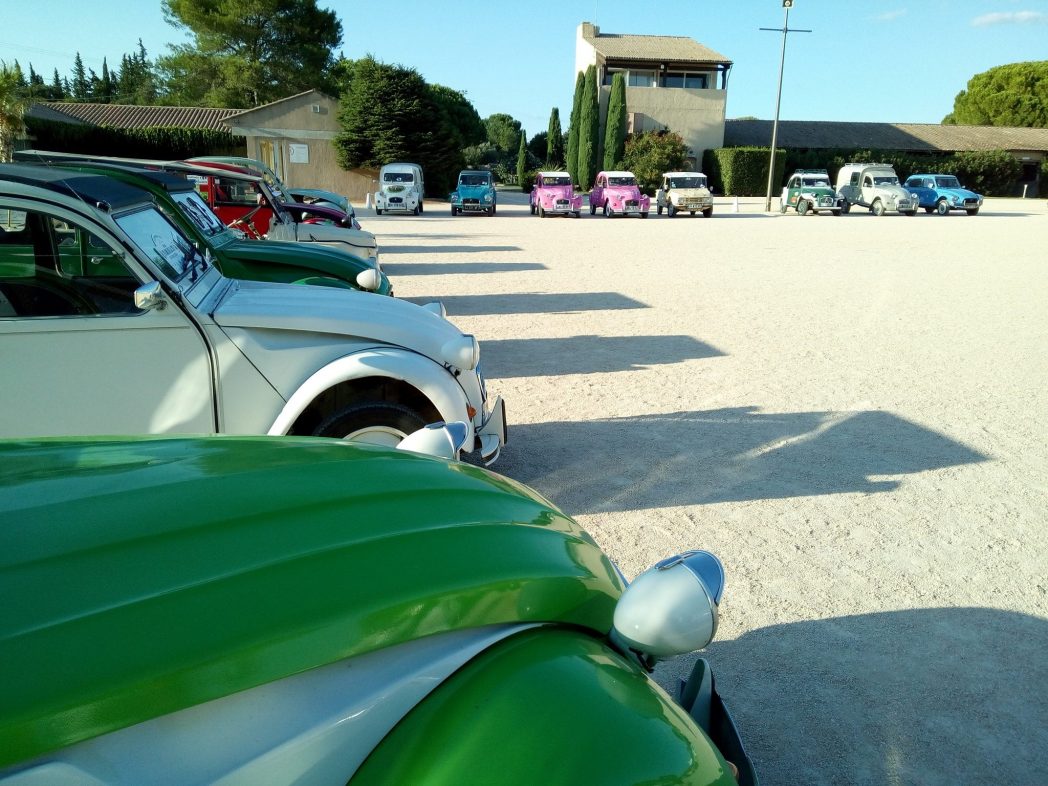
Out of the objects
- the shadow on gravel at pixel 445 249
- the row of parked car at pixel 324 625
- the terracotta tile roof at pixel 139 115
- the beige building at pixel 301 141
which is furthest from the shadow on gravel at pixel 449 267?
the terracotta tile roof at pixel 139 115

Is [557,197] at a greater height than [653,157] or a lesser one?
lesser

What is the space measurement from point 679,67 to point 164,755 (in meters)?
51.4

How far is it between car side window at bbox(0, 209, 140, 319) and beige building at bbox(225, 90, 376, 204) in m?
35.3

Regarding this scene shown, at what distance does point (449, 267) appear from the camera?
14.8 meters

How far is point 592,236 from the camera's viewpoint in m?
21.6

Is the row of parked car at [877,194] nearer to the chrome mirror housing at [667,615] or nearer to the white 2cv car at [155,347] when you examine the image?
the white 2cv car at [155,347]

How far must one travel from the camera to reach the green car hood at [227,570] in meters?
1.01

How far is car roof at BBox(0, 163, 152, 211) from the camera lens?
356 cm

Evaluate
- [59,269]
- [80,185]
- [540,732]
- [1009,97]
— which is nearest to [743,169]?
[1009,97]

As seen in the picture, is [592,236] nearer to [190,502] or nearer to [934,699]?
[934,699]

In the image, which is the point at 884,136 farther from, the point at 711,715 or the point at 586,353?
the point at 711,715

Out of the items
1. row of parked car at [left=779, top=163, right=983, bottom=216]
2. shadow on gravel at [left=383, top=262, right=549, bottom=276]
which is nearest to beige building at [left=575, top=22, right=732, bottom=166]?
row of parked car at [left=779, top=163, right=983, bottom=216]

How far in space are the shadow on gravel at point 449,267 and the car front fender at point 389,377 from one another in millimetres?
10096

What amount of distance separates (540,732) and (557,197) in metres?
29.4
